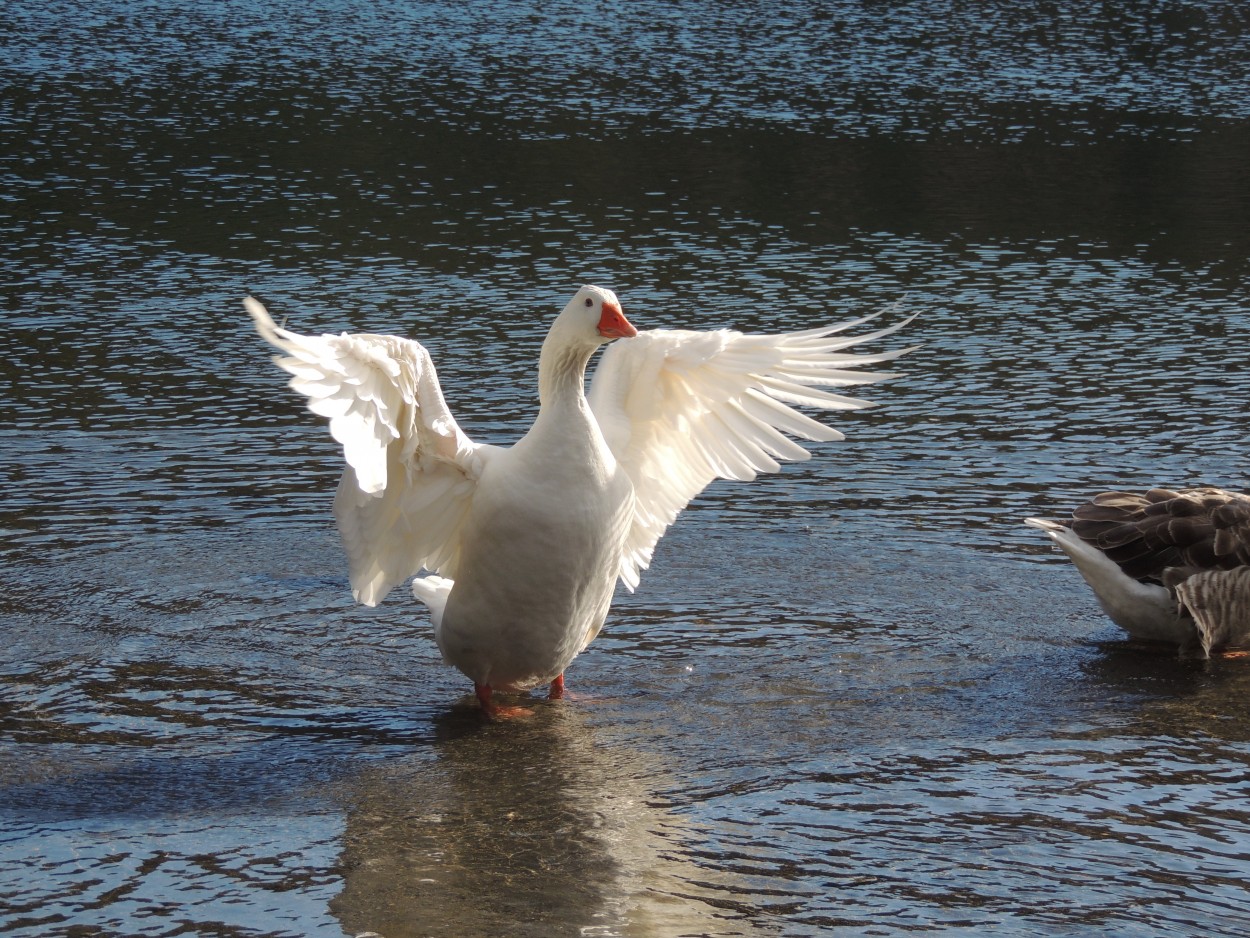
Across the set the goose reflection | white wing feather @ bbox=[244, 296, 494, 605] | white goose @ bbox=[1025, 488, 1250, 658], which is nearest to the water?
the goose reflection

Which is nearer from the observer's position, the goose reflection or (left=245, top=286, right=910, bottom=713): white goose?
the goose reflection

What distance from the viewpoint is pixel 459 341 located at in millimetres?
15562

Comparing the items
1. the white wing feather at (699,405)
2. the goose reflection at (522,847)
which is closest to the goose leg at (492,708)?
the goose reflection at (522,847)

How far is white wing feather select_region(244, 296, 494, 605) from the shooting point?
20.5ft

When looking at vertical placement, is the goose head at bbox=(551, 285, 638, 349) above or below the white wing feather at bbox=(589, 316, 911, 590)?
above

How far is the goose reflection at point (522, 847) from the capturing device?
6203mm

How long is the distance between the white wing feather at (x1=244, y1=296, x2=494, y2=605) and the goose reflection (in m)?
0.98

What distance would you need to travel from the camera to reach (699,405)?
880 centimetres

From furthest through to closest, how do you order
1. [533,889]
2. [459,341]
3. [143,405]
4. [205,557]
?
1. [459,341]
2. [143,405]
3. [205,557]
4. [533,889]

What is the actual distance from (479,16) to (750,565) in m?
29.9

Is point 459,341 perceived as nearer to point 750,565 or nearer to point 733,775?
point 750,565

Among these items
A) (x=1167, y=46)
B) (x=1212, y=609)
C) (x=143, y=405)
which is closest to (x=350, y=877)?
(x=1212, y=609)

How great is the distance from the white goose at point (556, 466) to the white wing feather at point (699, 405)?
0.01 m

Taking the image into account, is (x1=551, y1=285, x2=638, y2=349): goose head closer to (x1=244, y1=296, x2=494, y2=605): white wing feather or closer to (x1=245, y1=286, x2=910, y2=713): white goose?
(x1=245, y1=286, x2=910, y2=713): white goose
